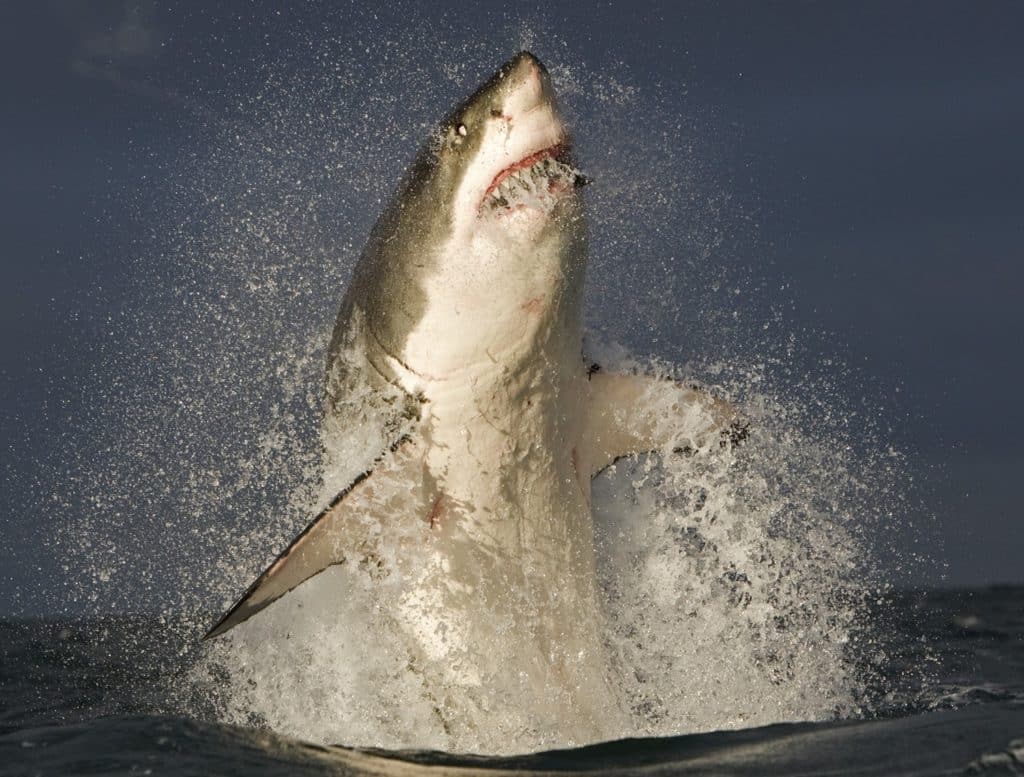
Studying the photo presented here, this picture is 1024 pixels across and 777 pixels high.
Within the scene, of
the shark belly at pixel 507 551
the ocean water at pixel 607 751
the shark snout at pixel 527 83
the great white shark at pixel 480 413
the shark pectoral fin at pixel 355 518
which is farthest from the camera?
the shark belly at pixel 507 551

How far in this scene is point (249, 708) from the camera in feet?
33.3

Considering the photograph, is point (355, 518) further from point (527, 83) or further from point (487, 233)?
point (527, 83)

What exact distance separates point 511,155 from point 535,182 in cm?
22

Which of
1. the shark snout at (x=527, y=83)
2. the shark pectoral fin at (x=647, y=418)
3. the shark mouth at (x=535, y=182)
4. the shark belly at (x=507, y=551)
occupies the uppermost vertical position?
the shark snout at (x=527, y=83)

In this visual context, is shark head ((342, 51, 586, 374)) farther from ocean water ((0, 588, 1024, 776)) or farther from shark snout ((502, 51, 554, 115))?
ocean water ((0, 588, 1024, 776))

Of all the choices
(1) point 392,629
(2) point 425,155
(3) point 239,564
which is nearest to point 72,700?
(3) point 239,564

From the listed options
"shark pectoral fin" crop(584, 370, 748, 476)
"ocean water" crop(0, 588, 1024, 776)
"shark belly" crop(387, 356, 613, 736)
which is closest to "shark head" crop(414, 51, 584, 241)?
"shark belly" crop(387, 356, 613, 736)

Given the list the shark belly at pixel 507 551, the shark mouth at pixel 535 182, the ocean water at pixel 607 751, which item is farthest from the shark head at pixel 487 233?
the ocean water at pixel 607 751

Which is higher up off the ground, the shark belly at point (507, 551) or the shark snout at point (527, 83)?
the shark snout at point (527, 83)

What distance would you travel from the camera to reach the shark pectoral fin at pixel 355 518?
7621mm

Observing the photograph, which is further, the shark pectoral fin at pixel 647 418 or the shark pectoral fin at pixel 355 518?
the shark pectoral fin at pixel 647 418

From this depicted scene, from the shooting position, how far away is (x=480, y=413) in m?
7.86

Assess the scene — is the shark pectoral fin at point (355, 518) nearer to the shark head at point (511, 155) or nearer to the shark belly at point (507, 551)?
the shark belly at point (507, 551)

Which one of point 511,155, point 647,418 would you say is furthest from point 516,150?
point 647,418
